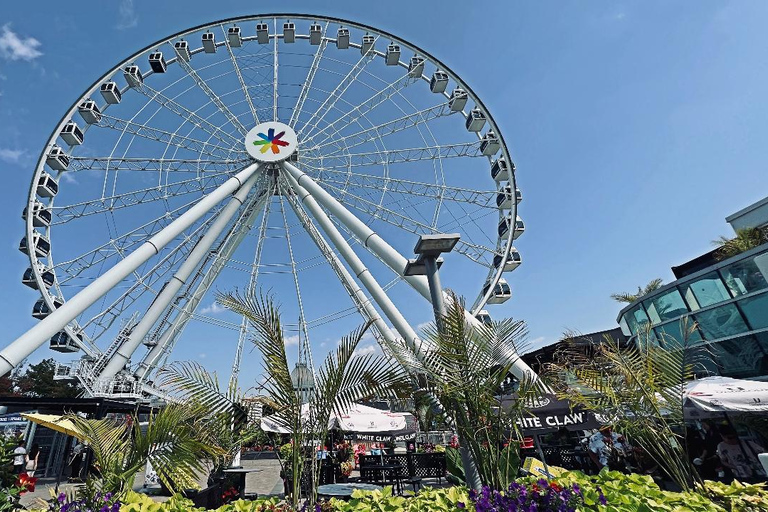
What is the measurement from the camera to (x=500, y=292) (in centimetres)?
1633

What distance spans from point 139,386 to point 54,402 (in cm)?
495

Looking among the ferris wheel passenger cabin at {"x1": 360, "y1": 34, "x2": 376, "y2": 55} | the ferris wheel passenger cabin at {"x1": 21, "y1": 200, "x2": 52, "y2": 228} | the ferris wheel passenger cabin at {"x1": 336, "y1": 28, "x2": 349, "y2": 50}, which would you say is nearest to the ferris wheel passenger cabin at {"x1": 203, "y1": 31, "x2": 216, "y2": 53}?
the ferris wheel passenger cabin at {"x1": 336, "y1": 28, "x2": 349, "y2": 50}

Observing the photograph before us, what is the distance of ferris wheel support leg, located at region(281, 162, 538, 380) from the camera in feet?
38.6

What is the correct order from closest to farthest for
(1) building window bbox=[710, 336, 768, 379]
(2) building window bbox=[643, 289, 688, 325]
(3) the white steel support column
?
(1) building window bbox=[710, 336, 768, 379], (3) the white steel support column, (2) building window bbox=[643, 289, 688, 325]

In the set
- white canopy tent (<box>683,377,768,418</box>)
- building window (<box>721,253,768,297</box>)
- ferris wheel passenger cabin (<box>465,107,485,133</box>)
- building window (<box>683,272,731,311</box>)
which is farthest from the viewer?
ferris wheel passenger cabin (<box>465,107,485,133</box>)

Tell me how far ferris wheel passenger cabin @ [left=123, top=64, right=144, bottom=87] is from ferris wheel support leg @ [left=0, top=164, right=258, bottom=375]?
6273mm

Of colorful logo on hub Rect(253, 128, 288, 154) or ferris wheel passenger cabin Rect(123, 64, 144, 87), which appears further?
colorful logo on hub Rect(253, 128, 288, 154)

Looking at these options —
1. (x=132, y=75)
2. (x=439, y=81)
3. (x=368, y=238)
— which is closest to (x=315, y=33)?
(x=439, y=81)

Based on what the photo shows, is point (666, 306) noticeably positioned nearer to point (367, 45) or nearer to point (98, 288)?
point (367, 45)

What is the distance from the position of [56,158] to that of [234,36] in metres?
8.83

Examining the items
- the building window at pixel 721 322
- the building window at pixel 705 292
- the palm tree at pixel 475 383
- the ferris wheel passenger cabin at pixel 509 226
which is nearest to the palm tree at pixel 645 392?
the palm tree at pixel 475 383

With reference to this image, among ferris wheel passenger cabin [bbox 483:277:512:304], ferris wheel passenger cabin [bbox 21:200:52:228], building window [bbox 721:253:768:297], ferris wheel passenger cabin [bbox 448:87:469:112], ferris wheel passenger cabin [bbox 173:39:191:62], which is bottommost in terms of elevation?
building window [bbox 721:253:768:297]

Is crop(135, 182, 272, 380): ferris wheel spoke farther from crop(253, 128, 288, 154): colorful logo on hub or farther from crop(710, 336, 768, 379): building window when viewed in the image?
crop(710, 336, 768, 379): building window

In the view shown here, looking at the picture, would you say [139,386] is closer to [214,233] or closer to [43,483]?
[43,483]
